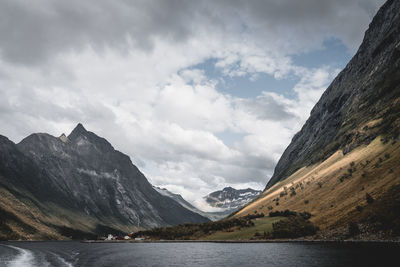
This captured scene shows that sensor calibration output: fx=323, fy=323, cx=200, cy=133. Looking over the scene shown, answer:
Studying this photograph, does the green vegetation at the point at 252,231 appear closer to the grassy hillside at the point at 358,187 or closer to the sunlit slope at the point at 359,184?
the grassy hillside at the point at 358,187

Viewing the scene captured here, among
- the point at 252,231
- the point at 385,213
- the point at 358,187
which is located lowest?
the point at 385,213

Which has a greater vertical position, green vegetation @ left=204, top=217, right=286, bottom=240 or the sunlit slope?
the sunlit slope

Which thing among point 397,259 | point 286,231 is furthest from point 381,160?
point 397,259

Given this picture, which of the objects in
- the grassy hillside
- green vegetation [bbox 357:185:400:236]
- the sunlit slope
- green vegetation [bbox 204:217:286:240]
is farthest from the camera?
green vegetation [bbox 204:217:286:240]

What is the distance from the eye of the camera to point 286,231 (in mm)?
163000

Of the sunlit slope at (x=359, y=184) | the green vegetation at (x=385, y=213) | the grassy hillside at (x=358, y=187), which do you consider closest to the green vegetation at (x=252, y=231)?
the grassy hillside at (x=358, y=187)

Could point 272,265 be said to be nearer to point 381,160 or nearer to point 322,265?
point 322,265

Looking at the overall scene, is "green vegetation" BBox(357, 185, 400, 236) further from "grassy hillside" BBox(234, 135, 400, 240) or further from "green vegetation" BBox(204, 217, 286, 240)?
"green vegetation" BBox(204, 217, 286, 240)

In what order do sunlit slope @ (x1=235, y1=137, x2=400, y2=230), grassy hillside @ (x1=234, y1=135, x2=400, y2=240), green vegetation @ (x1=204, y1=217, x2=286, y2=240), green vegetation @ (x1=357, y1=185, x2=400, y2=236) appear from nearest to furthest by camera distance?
green vegetation @ (x1=357, y1=185, x2=400, y2=236) < grassy hillside @ (x1=234, y1=135, x2=400, y2=240) < sunlit slope @ (x1=235, y1=137, x2=400, y2=230) < green vegetation @ (x1=204, y1=217, x2=286, y2=240)

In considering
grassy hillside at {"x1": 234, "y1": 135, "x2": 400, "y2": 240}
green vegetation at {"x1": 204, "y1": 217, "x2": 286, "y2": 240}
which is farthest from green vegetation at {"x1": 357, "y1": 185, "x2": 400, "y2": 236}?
green vegetation at {"x1": 204, "y1": 217, "x2": 286, "y2": 240}

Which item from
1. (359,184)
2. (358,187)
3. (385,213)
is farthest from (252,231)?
(385,213)

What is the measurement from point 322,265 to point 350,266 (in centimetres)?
599

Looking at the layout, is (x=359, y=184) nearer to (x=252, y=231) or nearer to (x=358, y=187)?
(x=358, y=187)

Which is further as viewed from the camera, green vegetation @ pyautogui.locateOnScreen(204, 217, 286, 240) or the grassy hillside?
green vegetation @ pyautogui.locateOnScreen(204, 217, 286, 240)
